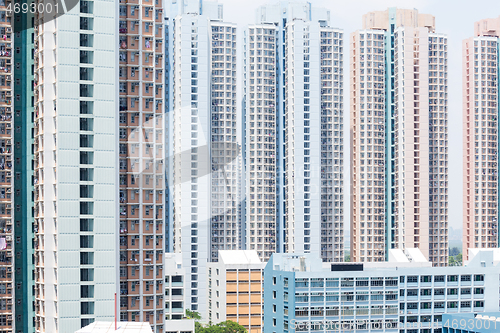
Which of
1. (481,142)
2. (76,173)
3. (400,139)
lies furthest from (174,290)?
(481,142)

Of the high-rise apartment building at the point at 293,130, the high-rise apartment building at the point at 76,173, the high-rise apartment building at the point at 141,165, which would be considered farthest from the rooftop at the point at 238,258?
the high-rise apartment building at the point at 76,173

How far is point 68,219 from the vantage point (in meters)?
20.9

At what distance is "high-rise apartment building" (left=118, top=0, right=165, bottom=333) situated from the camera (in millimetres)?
24281

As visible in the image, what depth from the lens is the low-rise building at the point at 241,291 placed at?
39.2 metres

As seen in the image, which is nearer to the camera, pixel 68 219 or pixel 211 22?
pixel 68 219

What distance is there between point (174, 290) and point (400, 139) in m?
21.4

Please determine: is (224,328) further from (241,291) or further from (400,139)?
(400,139)

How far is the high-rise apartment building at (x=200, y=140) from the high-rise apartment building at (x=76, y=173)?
21.5 meters

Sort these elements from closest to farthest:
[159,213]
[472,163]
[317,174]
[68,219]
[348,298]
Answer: [68,219] < [159,213] < [348,298] < [317,174] < [472,163]

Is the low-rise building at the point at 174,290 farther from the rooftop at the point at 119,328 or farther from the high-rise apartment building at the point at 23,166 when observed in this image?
the rooftop at the point at 119,328

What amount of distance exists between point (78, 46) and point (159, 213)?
714cm

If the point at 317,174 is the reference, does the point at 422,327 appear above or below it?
below

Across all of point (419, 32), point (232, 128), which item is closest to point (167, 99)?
point (232, 128)

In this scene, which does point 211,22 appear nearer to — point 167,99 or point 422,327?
point 167,99
